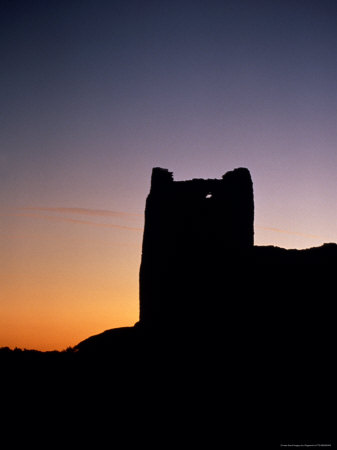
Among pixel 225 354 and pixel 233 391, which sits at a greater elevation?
pixel 225 354

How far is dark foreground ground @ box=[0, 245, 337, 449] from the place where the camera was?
64.3 feet

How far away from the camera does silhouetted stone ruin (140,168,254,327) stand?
28.0m

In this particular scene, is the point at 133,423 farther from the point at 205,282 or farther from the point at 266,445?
the point at 205,282

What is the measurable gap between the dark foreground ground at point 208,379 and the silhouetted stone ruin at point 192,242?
104 cm

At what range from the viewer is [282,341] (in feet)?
87.4

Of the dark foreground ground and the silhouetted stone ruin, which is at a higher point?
the silhouetted stone ruin

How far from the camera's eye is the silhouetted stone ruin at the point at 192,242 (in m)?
28.0

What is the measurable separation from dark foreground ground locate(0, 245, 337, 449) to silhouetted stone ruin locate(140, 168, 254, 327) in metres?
1.04

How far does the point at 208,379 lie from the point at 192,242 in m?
7.48

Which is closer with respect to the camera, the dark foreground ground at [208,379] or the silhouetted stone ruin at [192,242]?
the dark foreground ground at [208,379]

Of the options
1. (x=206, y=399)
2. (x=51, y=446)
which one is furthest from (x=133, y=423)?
(x=206, y=399)

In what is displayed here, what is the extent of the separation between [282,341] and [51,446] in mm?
13699

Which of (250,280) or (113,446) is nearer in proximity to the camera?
(113,446)

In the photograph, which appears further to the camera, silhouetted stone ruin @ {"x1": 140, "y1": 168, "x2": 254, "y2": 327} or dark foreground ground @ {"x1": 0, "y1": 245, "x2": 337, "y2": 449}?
silhouetted stone ruin @ {"x1": 140, "y1": 168, "x2": 254, "y2": 327}
